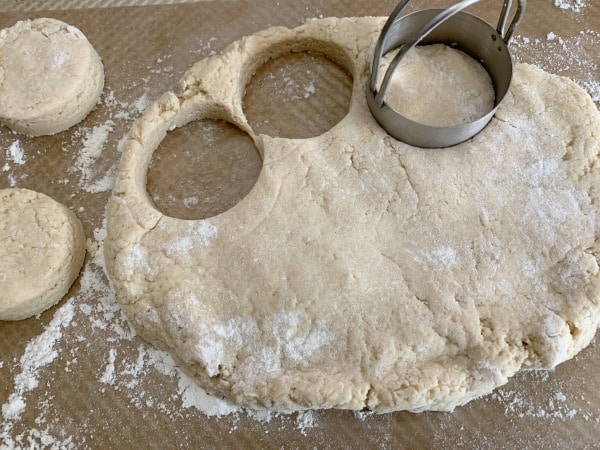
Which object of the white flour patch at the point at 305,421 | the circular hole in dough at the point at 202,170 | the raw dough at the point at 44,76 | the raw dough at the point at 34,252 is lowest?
the white flour patch at the point at 305,421

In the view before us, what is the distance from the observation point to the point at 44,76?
73.0 inches

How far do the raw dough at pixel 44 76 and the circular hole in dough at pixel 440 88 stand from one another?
40.1 inches

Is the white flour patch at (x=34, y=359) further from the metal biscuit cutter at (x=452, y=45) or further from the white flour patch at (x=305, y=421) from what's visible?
the metal biscuit cutter at (x=452, y=45)

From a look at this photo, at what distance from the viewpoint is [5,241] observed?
67.0 inches

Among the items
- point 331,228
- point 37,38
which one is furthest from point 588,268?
point 37,38

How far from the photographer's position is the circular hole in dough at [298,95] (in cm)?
193

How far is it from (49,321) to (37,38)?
38.2 inches

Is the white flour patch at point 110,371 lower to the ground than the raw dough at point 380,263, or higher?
lower

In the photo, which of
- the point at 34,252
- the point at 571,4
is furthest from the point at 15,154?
the point at 571,4

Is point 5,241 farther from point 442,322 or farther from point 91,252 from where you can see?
point 442,322

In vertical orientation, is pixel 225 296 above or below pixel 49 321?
above

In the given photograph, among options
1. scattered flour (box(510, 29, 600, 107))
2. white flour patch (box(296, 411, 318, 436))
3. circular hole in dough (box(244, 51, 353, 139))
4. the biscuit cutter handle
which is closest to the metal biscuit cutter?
the biscuit cutter handle

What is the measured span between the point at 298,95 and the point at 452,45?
1.78ft

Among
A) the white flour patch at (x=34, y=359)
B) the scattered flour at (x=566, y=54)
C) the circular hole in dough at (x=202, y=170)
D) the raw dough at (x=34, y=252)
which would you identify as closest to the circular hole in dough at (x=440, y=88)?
the scattered flour at (x=566, y=54)
